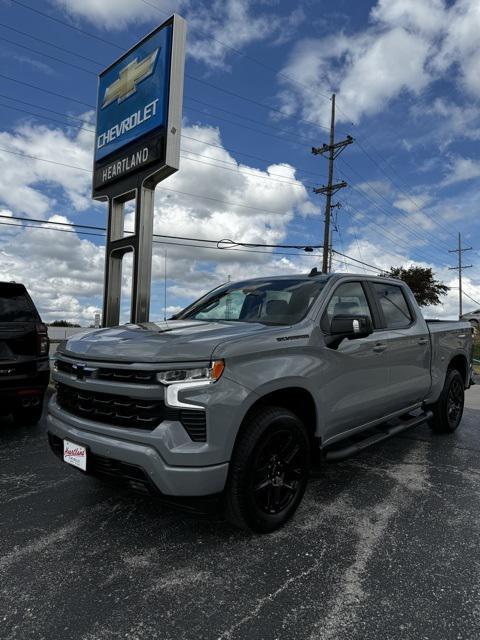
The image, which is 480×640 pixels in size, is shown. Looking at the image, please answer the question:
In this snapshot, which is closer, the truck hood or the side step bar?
the truck hood

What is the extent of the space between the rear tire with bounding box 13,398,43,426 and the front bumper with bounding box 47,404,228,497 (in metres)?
3.38

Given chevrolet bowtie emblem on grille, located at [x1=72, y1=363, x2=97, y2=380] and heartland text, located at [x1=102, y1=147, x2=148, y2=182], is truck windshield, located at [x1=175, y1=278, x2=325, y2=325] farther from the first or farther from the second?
heartland text, located at [x1=102, y1=147, x2=148, y2=182]

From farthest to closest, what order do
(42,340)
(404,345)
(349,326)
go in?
(42,340), (404,345), (349,326)

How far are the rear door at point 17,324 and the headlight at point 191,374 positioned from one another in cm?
318

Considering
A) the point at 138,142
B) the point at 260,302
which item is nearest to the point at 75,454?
the point at 260,302

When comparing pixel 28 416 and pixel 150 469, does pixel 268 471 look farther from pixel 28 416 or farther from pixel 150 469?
pixel 28 416

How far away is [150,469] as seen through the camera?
2566 millimetres

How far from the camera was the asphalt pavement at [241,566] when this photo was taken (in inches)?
84.7

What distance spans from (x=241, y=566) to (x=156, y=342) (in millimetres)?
1403

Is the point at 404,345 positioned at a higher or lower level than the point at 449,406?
higher

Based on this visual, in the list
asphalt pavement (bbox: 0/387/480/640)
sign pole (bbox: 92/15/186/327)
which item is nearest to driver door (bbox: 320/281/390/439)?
asphalt pavement (bbox: 0/387/480/640)

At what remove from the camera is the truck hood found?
2689 mm

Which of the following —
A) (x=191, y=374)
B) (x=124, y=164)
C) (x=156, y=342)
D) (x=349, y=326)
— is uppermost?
(x=124, y=164)

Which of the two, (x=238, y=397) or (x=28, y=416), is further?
(x=28, y=416)
